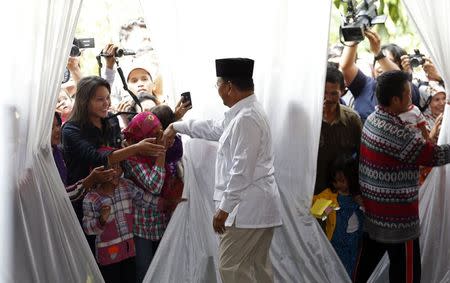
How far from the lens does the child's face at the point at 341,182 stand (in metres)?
3.74

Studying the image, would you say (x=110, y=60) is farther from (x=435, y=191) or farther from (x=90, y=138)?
(x=435, y=191)

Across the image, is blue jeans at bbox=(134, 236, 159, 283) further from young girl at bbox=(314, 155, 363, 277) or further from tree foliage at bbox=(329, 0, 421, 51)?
tree foliage at bbox=(329, 0, 421, 51)

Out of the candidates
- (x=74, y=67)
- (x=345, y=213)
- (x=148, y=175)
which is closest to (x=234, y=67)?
(x=148, y=175)

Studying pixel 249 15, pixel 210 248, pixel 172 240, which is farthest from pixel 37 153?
pixel 249 15

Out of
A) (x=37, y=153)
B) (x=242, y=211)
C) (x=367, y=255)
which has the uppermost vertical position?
(x=37, y=153)

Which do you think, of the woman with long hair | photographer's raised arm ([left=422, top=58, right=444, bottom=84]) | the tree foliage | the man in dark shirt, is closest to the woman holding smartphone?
the woman with long hair

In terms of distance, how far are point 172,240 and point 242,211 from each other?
0.58 meters

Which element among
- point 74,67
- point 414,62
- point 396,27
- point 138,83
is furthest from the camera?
point 396,27

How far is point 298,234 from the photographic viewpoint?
12.5 ft

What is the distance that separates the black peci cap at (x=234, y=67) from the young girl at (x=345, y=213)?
2.77 feet

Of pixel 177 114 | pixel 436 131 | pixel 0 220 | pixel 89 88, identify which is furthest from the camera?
pixel 436 131

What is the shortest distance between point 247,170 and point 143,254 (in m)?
0.90

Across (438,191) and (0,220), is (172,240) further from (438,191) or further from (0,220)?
(438,191)

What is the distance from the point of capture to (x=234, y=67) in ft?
10.6
